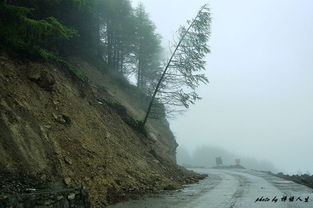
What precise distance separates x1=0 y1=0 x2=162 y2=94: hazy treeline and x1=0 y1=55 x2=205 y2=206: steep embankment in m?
1.37

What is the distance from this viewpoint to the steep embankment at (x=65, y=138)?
11.9 metres

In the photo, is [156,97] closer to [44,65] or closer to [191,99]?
[191,99]

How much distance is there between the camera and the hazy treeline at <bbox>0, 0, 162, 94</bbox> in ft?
45.2

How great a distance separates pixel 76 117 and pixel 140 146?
22.7ft

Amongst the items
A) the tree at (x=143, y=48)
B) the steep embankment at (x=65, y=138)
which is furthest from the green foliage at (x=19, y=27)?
the tree at (x=143, y=48)

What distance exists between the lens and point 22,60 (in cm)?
1555

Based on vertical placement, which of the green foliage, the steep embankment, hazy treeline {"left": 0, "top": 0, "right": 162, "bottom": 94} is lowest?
the steep embankment

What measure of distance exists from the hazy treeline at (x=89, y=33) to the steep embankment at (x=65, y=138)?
1.37 meters

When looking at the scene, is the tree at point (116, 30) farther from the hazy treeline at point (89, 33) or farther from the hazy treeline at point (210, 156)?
the hazy treeline at point (210, 156)

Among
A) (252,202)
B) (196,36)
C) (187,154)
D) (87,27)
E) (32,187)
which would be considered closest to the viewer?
(32,187)

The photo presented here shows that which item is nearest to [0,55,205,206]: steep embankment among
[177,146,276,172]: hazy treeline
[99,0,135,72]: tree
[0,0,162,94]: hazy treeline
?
[0,0,162,94]: hazy treeline

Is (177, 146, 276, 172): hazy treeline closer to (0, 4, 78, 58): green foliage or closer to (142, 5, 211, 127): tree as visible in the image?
(142, 5, 211, 127): tree

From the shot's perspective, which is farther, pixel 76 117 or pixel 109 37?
pixel 109 37

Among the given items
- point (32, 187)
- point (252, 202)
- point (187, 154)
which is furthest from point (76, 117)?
point (187, 154)
